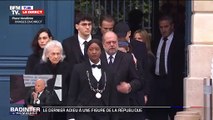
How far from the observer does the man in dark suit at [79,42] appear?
1235 centimetres

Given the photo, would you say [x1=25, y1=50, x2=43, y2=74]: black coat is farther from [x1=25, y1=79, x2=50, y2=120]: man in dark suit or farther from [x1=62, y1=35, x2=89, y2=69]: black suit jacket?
[x1=62, y1=35, x2=89, y2=69]: black suit jacket

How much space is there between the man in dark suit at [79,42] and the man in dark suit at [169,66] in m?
1.42

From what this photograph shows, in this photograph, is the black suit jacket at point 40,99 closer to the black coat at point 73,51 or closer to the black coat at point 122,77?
the black coat at point 73,51

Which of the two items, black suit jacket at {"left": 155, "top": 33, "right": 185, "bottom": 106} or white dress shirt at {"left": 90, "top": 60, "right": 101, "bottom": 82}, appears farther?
black suit jacket at {"left": 155, "top": 33, "right": 185, "bottom": 106}

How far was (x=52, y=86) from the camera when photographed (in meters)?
12.3

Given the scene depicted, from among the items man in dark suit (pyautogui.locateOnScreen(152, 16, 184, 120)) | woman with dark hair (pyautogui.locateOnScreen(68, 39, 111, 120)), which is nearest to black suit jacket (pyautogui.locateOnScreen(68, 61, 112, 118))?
woman with dark hair (pyautogui.locateOnScreen(68, 39, 111, 120))

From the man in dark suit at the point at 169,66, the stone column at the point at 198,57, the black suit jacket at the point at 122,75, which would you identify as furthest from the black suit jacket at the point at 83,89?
the man in dark suit at the point at 169,66

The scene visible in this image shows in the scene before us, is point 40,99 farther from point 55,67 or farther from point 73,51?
point 73,51

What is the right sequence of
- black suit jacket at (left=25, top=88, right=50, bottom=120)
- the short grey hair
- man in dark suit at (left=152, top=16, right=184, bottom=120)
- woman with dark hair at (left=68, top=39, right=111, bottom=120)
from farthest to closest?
man in dark suit at (left=152, top=16, right=184, bottom=120)
black suit jacket at (left=25, top=88, right=50, bottom=120)
the short grey hair
woman with dark hair at (left=68, top=39, right=111, bottom=120)

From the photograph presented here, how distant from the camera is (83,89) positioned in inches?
472

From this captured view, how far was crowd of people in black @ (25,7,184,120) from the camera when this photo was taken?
1205 centimetres

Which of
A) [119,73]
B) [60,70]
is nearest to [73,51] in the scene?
[60,70]

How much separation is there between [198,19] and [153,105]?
5.10 feet

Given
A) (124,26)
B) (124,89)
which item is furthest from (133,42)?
(124,89)
